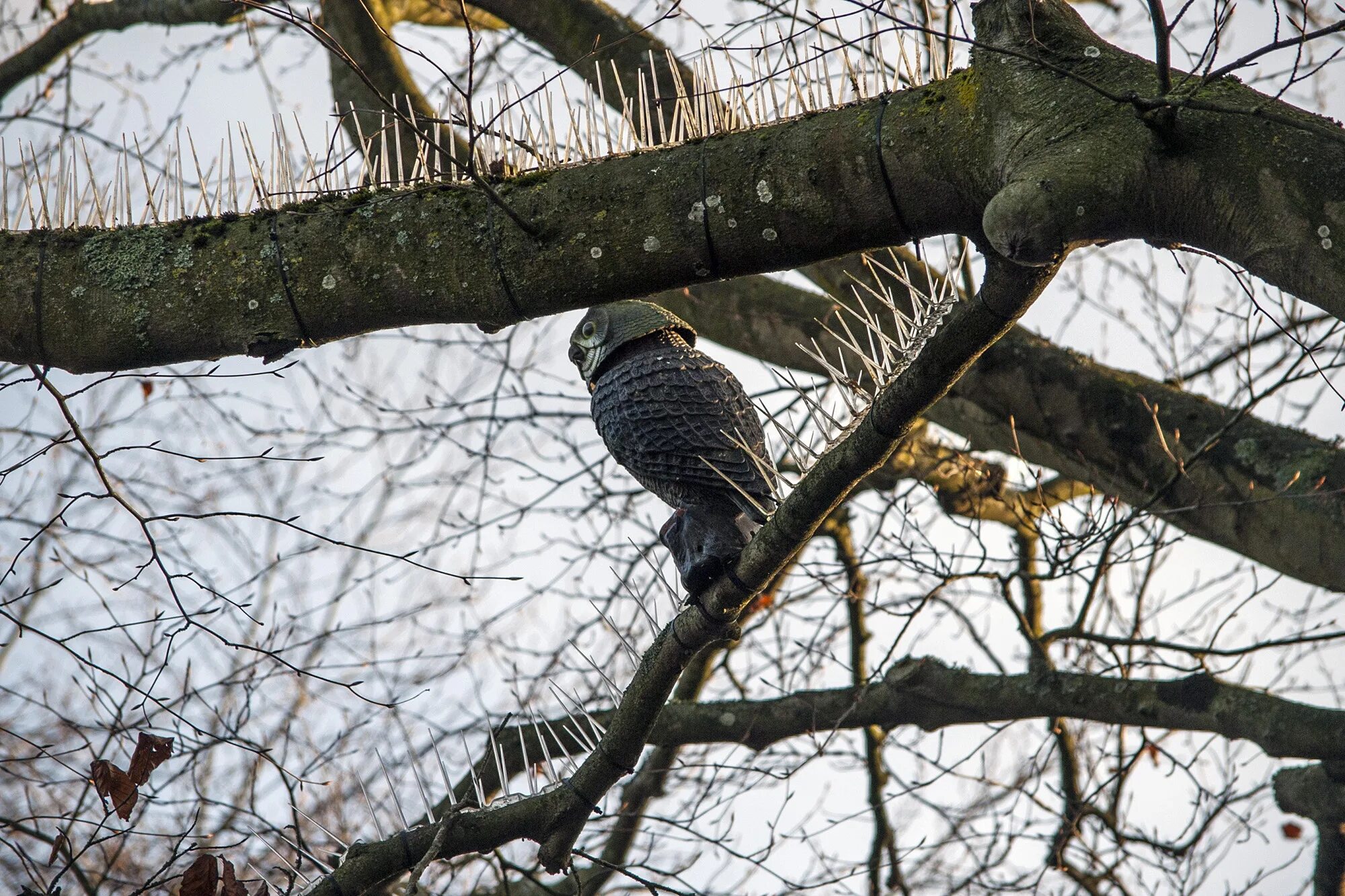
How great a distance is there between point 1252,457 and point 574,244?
8.97ft

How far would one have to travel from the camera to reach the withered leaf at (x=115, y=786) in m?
2.81

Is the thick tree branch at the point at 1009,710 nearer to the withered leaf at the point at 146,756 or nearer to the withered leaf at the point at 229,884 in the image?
the withered leaf at the point at 229,884

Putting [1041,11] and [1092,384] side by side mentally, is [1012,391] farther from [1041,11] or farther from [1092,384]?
[1041,11]

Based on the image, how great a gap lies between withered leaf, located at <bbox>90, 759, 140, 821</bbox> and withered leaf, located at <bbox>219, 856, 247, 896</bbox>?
0.27 m

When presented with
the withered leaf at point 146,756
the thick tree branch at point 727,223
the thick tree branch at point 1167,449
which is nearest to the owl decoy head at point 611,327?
the thick tree branch at point 727,223

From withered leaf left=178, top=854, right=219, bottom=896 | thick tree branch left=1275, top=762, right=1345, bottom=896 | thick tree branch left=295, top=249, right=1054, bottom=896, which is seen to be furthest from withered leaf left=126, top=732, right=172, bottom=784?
thick tree branch left=1275, top=762, right=1345, bottom=896

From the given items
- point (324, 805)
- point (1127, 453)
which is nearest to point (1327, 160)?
point (1127, 453)

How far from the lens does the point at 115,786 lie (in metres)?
2.83

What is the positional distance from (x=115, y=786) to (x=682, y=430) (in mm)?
1697

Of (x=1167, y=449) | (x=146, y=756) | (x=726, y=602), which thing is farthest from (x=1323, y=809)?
(x=146, y=756)

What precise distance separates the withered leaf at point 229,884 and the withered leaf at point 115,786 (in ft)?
0.90

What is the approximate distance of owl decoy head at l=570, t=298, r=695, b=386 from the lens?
8.45 feet

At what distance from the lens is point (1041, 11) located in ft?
7.00

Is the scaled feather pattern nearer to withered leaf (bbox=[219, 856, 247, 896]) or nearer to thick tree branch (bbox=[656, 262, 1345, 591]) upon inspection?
thick tree branch (bbox=[656, 262, 1345, 591])
